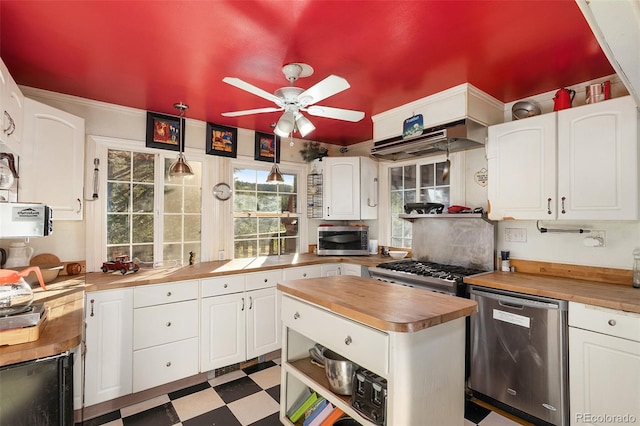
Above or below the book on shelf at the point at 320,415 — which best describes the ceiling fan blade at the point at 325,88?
above

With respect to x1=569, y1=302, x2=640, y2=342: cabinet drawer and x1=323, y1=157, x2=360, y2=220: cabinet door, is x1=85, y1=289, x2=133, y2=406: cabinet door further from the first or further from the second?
x1=569, y1=302, x2=640, y2=342: cabinet drawer

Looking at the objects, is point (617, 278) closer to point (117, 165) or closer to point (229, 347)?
point (229, 347)

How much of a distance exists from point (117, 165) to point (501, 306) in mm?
3461

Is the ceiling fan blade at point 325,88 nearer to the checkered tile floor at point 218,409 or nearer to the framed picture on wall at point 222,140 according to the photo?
the framed picture on wall at point 222,140

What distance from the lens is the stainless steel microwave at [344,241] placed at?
3787 millimetres

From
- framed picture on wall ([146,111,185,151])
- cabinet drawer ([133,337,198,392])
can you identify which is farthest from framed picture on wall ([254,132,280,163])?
cabinet drawer ([133,337,198,392])

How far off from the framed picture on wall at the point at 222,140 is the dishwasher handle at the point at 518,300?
2772 mm

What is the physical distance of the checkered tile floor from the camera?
84.7 inches

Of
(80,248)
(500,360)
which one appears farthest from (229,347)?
(500,360)

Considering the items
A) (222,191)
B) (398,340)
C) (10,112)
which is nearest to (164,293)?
(222,191)

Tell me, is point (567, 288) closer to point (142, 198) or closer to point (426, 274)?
point (426, 274)

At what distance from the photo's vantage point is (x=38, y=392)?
1189mm

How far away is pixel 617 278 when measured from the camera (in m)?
2.21

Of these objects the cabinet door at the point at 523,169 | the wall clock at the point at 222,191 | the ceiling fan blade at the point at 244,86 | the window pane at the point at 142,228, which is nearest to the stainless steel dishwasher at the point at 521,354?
the cabinet door at the point at 523,169
